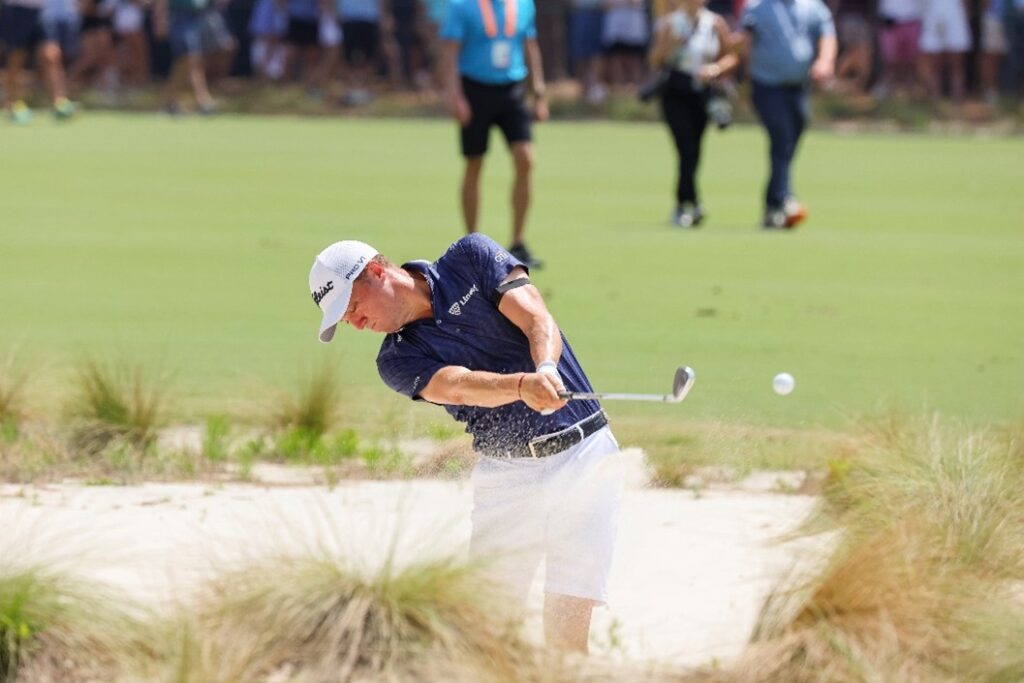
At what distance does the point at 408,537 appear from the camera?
6137 millimetres

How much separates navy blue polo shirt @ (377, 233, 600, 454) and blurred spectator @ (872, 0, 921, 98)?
2253 centimetres

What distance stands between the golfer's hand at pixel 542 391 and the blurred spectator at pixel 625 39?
23232mm

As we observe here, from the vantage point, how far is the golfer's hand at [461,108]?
14.0 meters

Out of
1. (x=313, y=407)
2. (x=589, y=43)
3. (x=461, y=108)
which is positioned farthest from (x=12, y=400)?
(x=589, y=43)

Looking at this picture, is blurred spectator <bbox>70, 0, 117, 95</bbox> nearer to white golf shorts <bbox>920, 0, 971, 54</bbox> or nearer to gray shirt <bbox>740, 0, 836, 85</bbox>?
white golf shorts <bbox>920, 0, 971, 54</bbox>

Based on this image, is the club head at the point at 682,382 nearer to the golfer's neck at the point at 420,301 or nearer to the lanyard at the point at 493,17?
the golfer's neck at the point at 420,301

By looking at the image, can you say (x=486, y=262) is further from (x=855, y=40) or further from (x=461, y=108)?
(x=855, y=40)

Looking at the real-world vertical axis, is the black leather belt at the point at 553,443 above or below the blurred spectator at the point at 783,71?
above

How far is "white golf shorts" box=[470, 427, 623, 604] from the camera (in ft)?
19.6

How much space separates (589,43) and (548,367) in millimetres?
24239

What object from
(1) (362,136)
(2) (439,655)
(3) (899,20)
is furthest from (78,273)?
(3) (899,20)

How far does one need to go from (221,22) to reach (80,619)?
25.9 meters

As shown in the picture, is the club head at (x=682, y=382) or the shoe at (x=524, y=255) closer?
→ the club head at (x=682, y=382)

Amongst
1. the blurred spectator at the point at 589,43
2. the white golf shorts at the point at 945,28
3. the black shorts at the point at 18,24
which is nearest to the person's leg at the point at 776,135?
the white golf shorts at the point at 945,28
